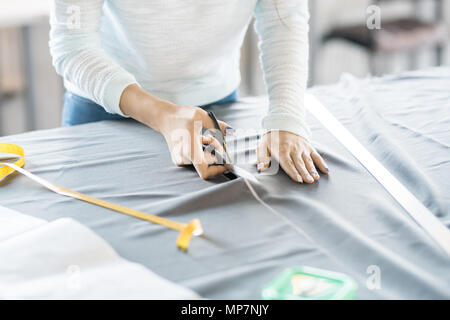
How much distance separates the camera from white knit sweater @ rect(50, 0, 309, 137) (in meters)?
0.89

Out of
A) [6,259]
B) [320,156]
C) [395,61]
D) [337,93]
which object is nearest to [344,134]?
[320,156]

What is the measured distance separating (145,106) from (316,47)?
1993 millimetres

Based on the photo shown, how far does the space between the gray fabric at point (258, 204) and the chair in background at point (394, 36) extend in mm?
1294

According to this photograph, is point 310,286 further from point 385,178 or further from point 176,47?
point 176,47

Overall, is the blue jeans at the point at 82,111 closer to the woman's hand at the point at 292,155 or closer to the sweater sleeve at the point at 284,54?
the sweater sleeve at the point at 284,54

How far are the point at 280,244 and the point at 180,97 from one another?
525mm

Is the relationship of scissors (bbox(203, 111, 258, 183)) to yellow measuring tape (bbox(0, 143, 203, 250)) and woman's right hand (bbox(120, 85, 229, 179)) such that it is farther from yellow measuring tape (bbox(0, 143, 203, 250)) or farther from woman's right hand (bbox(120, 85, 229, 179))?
yellow measuring tape (bbox(0, 143, 203, 250))

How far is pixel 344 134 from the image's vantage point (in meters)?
0.98

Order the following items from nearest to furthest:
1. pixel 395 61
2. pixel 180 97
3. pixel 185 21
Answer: pixel 185 21
pixel 180 97
pixel 395 61

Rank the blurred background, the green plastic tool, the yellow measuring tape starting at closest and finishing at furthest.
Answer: the green plastic tool, the yellow measuring tape, the blurred background

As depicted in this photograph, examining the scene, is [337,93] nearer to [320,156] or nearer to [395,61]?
[320,156]

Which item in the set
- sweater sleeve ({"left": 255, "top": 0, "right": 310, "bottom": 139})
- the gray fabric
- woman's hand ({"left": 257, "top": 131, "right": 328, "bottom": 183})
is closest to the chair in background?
the gray fabric

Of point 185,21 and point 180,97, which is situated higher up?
point 185,21

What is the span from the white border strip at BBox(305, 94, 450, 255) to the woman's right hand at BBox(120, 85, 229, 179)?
0.73 feet
